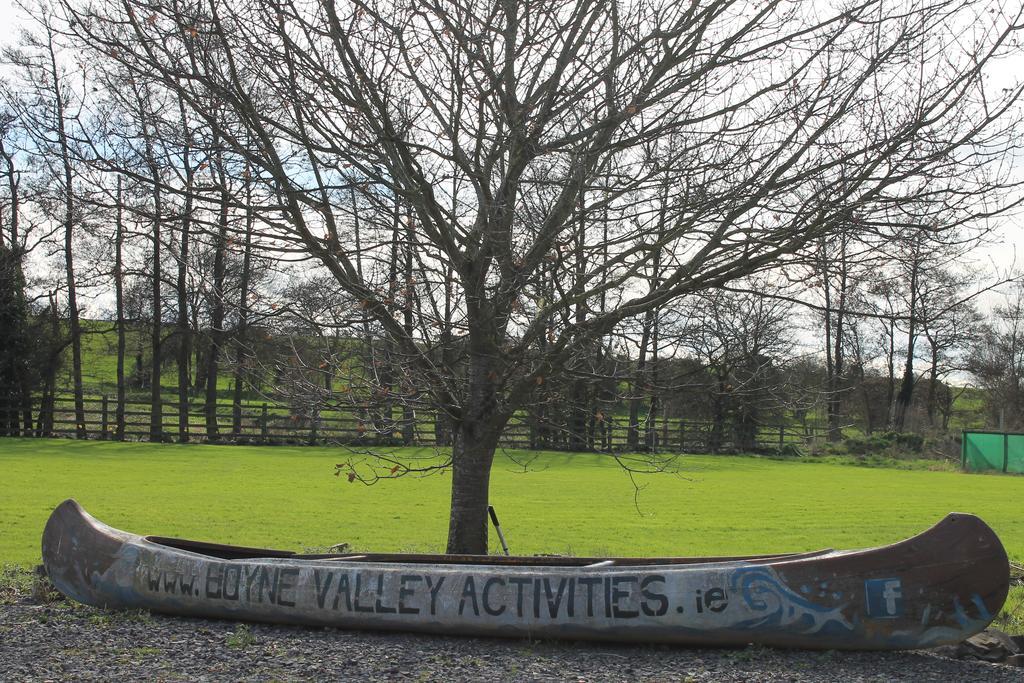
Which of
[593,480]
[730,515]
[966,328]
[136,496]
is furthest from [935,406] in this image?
[136,496]

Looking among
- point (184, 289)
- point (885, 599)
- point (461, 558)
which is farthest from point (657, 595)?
point (184, 289)

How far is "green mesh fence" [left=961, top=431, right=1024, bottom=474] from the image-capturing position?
1404 inches

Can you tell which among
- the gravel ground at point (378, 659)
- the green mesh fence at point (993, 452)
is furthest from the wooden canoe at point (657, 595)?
the green mesh fence at point (993, 452)

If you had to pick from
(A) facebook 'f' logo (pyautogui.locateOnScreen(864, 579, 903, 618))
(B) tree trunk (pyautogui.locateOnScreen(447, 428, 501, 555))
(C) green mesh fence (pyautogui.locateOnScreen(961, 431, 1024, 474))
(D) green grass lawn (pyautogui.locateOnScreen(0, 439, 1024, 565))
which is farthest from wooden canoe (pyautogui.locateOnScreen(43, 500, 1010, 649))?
(C) green mesh fence (pyautogui.locateOnScreen(961, 431, 1024, 474))

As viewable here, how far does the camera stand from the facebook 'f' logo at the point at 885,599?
6.05 m

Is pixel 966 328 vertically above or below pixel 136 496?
above

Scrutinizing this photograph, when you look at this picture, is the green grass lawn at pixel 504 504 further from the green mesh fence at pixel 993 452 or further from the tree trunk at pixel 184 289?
the green mesh fence at pixel 993 452

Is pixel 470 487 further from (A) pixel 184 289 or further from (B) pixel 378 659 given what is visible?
(A) pixel 184 289

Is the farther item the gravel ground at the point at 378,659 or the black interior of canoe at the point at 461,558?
the black interior of canoe at the point at 461,558

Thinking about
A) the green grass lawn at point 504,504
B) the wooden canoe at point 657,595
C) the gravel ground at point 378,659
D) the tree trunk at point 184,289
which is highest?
the tree trunk at point 184,289

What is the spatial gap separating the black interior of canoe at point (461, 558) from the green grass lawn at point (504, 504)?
48.1 inches

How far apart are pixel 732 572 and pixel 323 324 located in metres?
3.92

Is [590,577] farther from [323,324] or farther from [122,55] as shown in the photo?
[122,55]

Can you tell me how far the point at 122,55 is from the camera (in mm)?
8227
